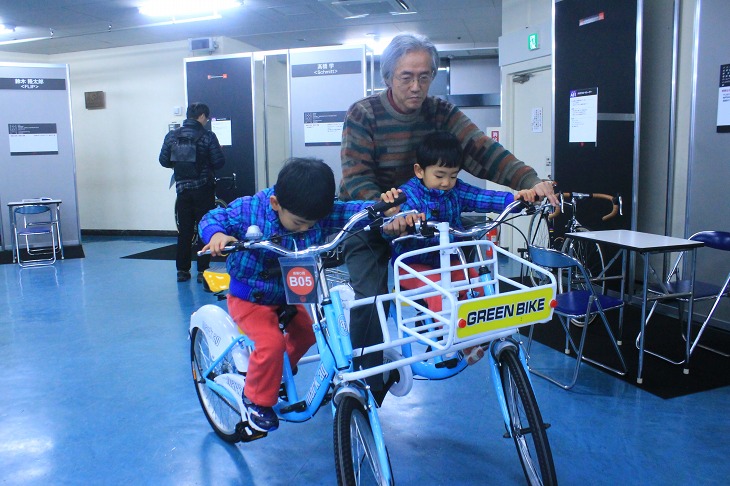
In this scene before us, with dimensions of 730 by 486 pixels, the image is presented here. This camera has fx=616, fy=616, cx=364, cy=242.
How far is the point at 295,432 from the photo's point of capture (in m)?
2.62

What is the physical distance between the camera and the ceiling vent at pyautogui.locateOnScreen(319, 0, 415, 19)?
6.96 m

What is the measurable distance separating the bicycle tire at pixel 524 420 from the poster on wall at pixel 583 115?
3147mm

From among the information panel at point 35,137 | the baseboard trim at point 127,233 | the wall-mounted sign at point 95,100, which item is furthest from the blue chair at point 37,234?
the wall-mounted sign at point 95,100

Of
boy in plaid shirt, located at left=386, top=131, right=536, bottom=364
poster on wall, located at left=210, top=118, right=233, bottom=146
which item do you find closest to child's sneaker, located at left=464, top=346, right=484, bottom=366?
boy in plaid shirt, located at left=386, top=131, right=536, bottom=364

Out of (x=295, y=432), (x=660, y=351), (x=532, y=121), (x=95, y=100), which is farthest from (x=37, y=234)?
(x=660, y=351)

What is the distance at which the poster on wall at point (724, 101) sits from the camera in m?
3.79

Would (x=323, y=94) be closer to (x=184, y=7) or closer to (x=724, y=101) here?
(x=184, y=7)

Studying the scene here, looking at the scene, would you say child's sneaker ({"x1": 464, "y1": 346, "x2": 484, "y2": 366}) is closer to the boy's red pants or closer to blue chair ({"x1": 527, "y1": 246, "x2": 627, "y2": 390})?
the boy's red pants

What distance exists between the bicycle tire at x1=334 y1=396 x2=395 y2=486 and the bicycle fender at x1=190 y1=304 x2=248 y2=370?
599 millimetres

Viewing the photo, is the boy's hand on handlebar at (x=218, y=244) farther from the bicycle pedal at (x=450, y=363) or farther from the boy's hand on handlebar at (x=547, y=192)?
the boy's hand on handlebar at (x=547, y=192)


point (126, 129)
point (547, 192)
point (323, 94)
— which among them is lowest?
point (547, 192)

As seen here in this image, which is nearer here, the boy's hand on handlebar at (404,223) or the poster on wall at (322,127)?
the boy's hand on handlebar at (404,223)

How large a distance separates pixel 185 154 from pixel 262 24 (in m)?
3.18

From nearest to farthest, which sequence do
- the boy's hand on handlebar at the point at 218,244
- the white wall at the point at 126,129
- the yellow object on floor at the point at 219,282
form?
1. the boy's hand on handlebar at the point at 218,244
2. the yellow object on floor at the point at 219,282
3. the white wall at the point at 126,129
